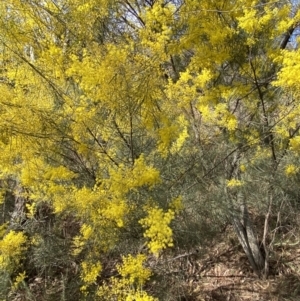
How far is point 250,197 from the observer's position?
13.8 ft

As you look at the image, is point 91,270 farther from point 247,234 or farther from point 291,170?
point 291,170

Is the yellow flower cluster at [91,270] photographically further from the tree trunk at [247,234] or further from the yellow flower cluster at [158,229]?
the tree trunk at [247,234]

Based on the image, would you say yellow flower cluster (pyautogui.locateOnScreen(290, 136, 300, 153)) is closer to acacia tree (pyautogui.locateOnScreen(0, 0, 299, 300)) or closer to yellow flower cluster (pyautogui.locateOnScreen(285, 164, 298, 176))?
acacia tree (pyautogui.locateOnScreen(0, 0, 299, 300))

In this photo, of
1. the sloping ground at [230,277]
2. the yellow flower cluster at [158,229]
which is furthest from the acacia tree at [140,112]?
the sloping ground at [230,277]

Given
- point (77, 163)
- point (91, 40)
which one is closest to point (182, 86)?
point (91, 40)

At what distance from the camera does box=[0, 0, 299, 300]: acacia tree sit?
8.72 ft

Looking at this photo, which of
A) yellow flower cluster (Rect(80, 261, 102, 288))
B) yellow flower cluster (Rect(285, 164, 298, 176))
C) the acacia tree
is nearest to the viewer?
the acacia tree

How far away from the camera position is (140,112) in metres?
3.10

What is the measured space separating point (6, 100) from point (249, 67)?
2.16 metres

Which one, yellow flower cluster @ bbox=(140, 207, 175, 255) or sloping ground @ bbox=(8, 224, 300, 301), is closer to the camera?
yellow flower cluster @ bbox=(140, 207, 175, 255)

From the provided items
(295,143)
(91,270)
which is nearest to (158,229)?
(91,270)

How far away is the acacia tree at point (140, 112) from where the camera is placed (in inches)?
105

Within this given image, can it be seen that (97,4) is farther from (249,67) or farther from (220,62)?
(249,67)

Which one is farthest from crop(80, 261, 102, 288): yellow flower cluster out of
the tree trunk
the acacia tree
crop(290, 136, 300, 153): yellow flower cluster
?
crop(290, 136, 300, 153): yellow flower cluster
